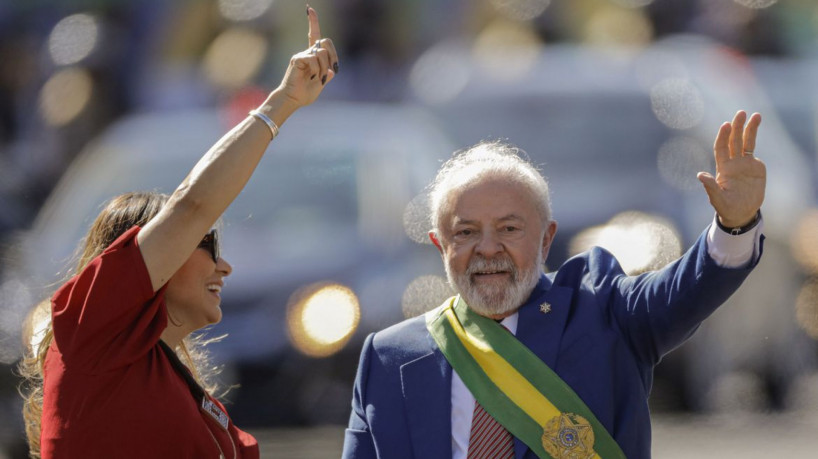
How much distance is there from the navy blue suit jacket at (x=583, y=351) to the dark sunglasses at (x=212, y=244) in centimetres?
48

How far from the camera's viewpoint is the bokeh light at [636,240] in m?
7.72

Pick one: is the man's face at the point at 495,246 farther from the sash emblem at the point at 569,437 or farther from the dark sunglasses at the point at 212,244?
the dark sunglasses at the point at 212,244

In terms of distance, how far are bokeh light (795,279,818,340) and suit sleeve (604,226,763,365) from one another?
16.3 ft

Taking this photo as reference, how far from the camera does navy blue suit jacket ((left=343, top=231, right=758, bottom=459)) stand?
3078mm

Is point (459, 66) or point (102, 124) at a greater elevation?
point (459, 66)

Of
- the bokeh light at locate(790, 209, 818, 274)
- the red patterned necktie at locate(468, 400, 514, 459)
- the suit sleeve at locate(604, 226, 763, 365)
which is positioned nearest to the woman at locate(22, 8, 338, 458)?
the red patterned necktie at locate(468, 400, 514, 459)

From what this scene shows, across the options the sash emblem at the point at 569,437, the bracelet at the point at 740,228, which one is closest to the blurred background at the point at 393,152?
the sash emblem at the point at 569,437

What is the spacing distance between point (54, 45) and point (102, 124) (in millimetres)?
710

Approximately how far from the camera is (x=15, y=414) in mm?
7395

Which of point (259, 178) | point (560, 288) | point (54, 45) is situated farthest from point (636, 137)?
point (560, 288)

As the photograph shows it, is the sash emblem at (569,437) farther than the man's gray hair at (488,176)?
No

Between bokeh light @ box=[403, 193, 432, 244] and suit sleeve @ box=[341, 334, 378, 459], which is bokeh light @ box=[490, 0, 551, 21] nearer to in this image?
bokeh light @ box=[403, 193, 432, 244]

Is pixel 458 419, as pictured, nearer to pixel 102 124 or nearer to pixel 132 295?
pixel 132 295

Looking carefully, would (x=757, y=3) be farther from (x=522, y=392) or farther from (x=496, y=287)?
(x=522, y=392)
